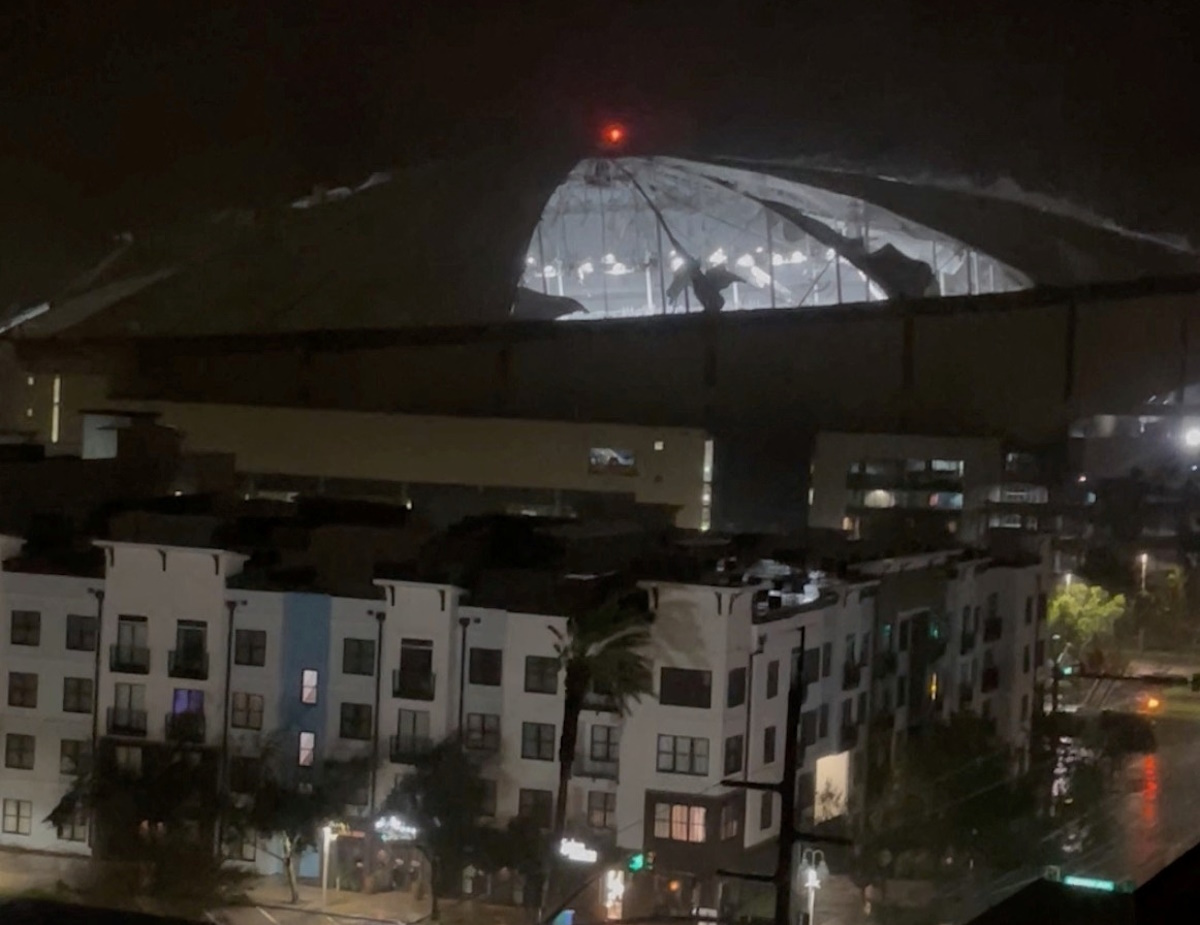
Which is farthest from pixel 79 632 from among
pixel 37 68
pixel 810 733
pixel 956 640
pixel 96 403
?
pixel 956 640

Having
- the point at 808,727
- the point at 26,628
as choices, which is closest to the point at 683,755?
the point at 808,727

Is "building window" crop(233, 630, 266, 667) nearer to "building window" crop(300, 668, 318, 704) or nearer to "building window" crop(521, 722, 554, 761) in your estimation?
"building window" crop(300, 668, 318, 704)

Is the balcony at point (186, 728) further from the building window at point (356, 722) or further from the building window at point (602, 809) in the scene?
the building window at point (602, 809)

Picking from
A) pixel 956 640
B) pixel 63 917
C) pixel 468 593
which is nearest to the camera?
pixel 63 917

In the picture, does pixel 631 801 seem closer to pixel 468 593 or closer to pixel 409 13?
pixel 468 593

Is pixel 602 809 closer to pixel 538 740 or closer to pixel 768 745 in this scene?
pixel 538 740

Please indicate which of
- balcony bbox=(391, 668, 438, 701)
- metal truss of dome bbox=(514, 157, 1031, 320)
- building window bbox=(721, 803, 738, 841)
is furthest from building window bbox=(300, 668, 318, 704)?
metal truss of dome bbox=(514, 157, 1031, 320)

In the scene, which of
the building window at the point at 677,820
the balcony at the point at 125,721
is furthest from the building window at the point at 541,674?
the balcony at the point at 125,721
